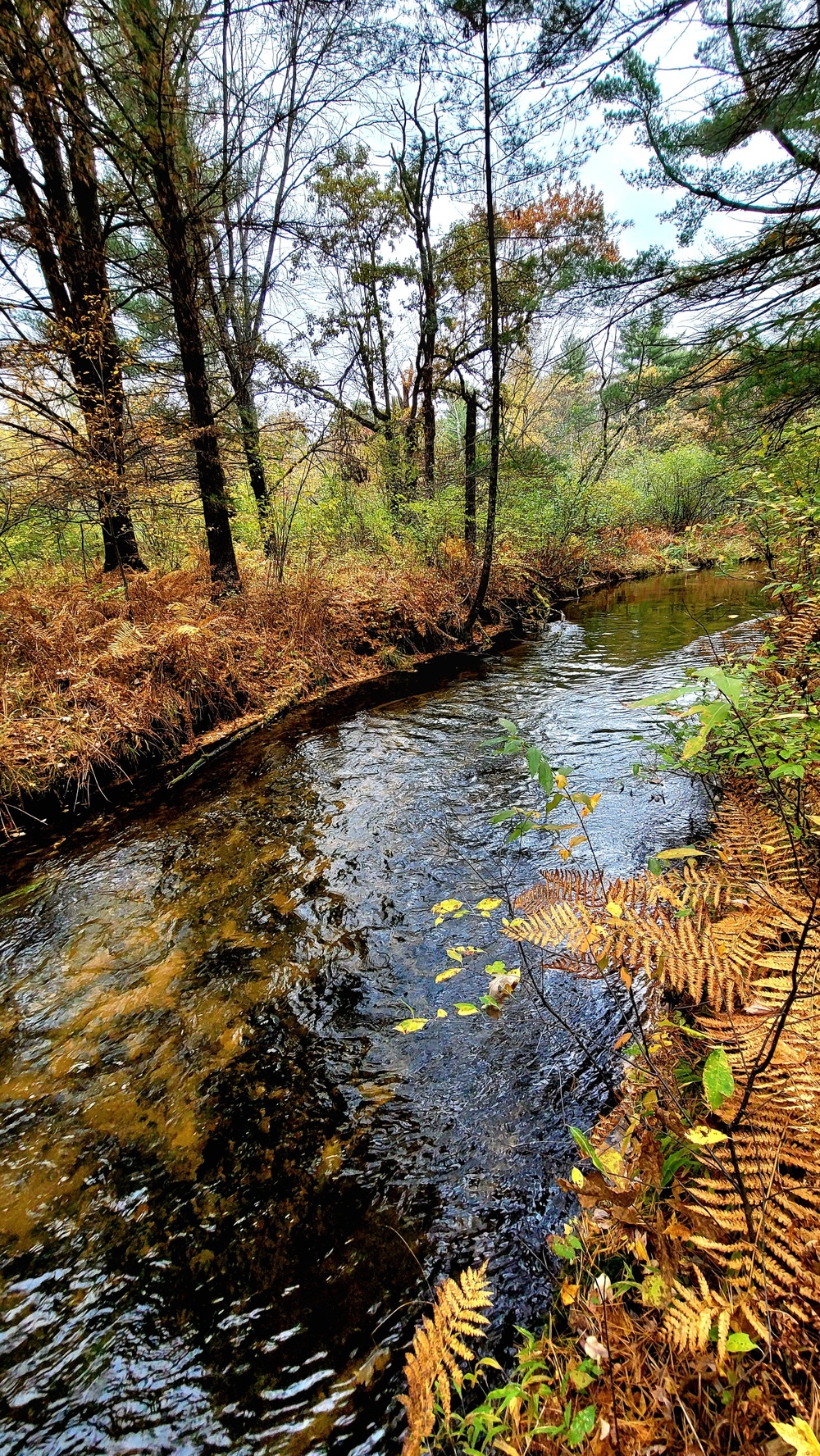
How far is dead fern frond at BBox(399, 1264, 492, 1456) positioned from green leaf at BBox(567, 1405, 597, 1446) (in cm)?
31

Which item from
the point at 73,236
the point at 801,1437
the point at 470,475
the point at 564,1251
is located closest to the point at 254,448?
the point at 73,236

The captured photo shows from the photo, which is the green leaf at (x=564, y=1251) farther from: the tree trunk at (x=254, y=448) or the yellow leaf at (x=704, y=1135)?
the tree trunk at (x=254, y=448)

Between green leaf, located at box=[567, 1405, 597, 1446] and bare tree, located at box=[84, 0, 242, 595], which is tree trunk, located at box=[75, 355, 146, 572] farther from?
green leaf, located at box=[567, 1405, 597, 1446]

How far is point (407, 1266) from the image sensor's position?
1.65m

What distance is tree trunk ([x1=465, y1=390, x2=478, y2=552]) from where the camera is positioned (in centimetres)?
1119

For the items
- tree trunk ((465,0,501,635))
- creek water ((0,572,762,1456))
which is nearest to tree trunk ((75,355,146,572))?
creek water ((0,572,762,1456))

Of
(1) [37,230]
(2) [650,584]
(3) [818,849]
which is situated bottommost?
(3) [818,849]

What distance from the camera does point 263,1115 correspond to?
2186mm

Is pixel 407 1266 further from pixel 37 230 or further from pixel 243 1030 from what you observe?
pixel 37 230

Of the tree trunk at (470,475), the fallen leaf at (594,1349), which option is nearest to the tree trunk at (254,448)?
the tree trunk at (470,475)

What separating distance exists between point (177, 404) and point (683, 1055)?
925 cm

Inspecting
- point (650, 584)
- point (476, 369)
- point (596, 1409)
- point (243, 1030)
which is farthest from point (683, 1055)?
point (650, 584)

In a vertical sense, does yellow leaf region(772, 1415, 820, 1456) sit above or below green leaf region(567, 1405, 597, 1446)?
above

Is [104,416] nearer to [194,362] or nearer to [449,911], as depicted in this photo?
[194,362]
